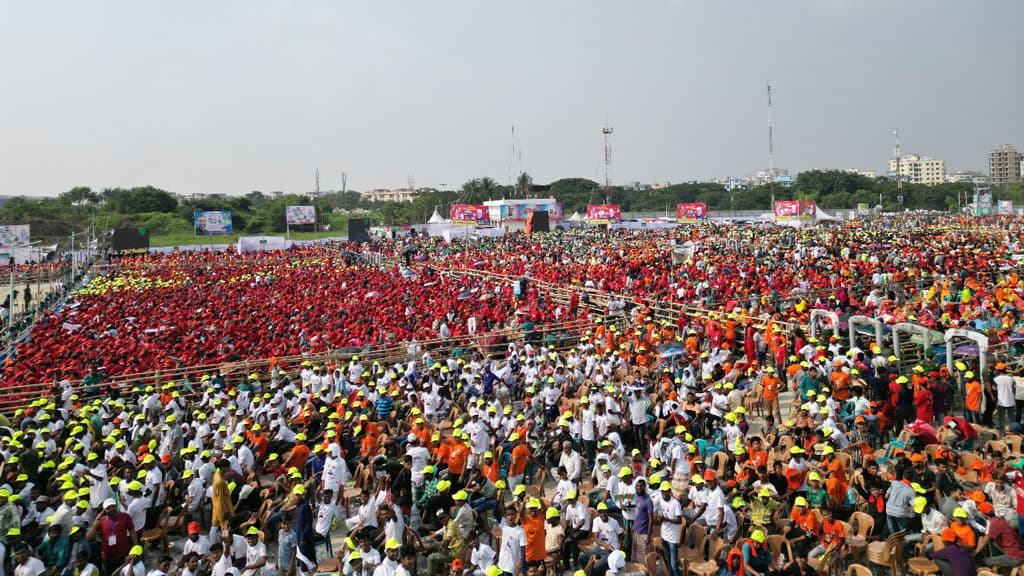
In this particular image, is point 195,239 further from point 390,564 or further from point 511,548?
point 390,564

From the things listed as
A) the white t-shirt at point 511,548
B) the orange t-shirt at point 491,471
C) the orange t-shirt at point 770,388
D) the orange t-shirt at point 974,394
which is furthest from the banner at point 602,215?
the white t-shirt at point 511,548

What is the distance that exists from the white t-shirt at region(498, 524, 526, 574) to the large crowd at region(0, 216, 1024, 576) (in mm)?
26

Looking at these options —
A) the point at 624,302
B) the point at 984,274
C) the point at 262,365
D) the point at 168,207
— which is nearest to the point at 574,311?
the point at 624,302

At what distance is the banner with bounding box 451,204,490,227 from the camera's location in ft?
221

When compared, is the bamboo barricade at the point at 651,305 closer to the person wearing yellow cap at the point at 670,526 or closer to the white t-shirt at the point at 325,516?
the person wearing yellow cap at the point at 670,526

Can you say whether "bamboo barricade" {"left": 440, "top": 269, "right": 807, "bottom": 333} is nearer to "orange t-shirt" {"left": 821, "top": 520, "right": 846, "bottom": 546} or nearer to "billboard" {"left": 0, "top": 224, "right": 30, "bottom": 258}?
"orange t-shirt" {"left": 821, "top": 520, "right": 846, "bottom": 546}

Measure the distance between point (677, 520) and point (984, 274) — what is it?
19309mm

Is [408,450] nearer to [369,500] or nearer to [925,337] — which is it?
[369,500]

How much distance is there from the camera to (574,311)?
21859 millimetres

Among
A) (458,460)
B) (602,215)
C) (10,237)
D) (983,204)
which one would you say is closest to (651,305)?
(458,460)

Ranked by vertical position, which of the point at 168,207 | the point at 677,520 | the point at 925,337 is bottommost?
the point at 677,520

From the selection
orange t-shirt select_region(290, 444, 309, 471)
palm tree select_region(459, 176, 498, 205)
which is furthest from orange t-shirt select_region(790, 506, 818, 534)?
palm tree select_region(459, 176, 498, 205)

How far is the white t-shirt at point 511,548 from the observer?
7.31m

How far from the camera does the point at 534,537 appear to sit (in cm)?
746
